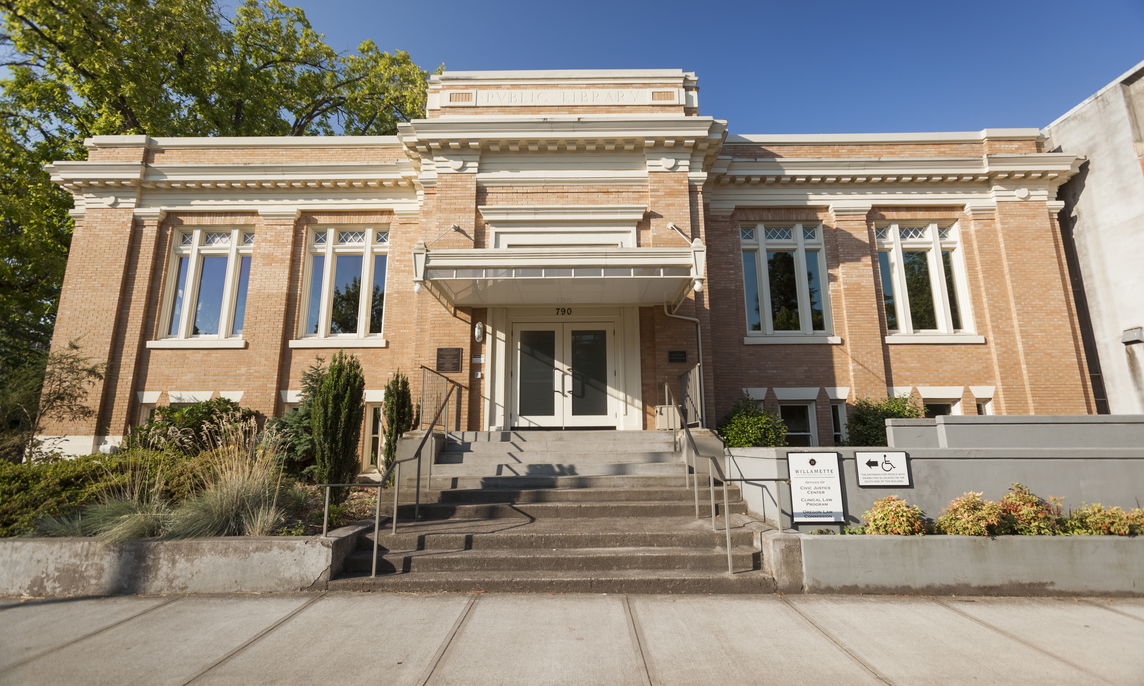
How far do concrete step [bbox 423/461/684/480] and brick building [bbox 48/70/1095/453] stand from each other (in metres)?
2.24

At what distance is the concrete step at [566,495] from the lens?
7309mm

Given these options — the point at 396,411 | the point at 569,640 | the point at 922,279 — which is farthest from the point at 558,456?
the point at 922,279

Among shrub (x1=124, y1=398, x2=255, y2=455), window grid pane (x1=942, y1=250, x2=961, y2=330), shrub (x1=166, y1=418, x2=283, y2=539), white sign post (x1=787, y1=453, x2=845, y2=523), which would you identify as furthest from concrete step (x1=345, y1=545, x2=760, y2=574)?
window grid pane (x1=942, y1=250, x2=961, y2=330)

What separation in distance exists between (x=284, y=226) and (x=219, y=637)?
1098cm

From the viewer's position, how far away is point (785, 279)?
1293 centimetres

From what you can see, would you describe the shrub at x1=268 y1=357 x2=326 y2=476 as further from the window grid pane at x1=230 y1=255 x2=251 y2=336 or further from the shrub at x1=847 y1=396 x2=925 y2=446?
the shrub at x1=847 y1=396 x2=925 y2=446

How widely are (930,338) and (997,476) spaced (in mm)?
7037

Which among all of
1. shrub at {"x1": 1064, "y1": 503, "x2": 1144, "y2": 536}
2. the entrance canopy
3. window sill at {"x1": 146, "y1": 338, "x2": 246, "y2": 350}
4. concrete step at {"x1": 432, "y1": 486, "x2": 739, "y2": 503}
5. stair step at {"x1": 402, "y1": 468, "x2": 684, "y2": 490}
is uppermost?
the entrance canopy

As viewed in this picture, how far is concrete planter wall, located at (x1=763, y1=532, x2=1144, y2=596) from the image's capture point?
5.29 metres

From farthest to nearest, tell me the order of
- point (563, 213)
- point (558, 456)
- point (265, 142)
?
point (265, 142) < point (563, 213) < point (558, 456)

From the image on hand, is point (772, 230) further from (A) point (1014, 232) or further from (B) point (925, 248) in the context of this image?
(A) point (1014, 232)

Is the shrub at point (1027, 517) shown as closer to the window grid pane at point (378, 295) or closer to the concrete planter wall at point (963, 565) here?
the concrete planter wall at point (963, 565)

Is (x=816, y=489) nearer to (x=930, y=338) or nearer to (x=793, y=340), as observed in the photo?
(x=793, y=340)

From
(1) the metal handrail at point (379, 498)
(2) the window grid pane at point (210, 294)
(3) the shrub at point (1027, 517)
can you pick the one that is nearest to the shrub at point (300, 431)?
(1) the metal handrail at point (379, 498)
